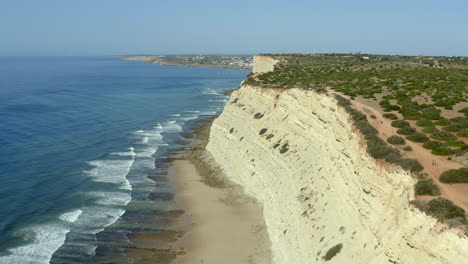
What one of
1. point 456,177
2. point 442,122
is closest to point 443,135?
point 442,122

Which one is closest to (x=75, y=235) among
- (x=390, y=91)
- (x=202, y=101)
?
(x=390, y=91)

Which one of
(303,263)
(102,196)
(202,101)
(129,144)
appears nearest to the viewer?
(303,263)

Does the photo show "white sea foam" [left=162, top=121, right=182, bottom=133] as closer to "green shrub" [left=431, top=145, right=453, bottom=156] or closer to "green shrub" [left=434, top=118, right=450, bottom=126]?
"green shrub" [left=434, top=118, right=450, bottom=126]

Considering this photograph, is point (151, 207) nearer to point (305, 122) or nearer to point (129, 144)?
point (305, 122)

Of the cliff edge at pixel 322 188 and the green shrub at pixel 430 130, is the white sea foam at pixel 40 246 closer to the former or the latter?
the cliff edge at pixel 322 188

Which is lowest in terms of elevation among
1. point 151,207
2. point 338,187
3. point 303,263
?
point 151,207

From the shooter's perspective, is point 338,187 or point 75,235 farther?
point 75,235

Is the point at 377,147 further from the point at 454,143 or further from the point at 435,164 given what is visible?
the point at 454,143

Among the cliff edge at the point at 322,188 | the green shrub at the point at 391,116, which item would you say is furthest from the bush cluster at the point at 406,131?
the green shrub at the point at 391,116
